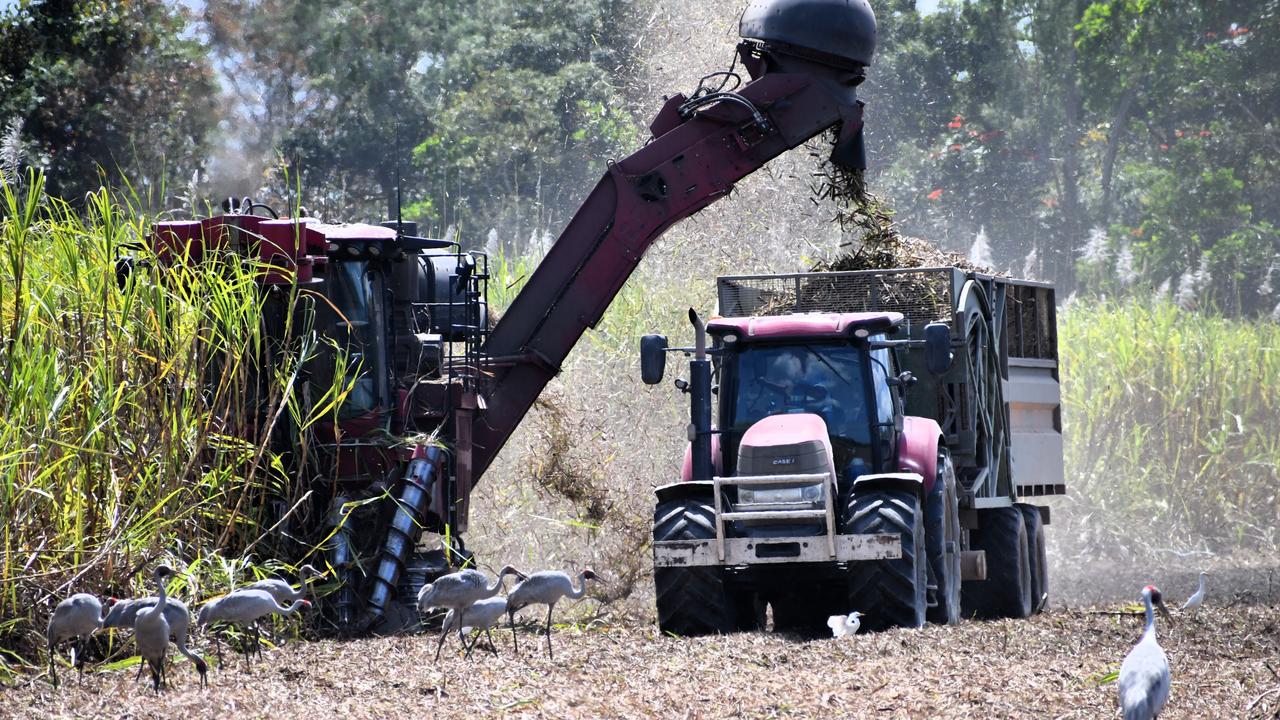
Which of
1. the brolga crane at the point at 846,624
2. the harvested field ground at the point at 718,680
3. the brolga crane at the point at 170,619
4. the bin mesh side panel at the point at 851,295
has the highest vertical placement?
the bin mesh side panel at the point at 851,295

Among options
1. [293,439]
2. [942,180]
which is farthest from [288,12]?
[293,439]

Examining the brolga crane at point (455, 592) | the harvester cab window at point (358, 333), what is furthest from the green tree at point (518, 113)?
the brolga crane at point (455, 592)

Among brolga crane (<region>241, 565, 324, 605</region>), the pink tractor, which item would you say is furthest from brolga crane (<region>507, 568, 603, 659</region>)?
brolga crane (<region>241, 565, 324, 605</region>)

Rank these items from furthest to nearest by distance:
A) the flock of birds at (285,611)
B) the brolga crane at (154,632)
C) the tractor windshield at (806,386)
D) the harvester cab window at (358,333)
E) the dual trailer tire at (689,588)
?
1. the harvester cab window at (358,333)
2. the tractor windshield at (806,386)
3. the dual trailer tire at (689,588)
4. the brolga crane at (154,632)
5. the flock of birds at (285,611)

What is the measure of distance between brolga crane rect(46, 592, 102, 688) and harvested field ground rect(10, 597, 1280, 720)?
10.4 inches

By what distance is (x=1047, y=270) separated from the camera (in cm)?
3681

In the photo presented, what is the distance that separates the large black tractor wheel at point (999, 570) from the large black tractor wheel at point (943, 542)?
1741 millimetres

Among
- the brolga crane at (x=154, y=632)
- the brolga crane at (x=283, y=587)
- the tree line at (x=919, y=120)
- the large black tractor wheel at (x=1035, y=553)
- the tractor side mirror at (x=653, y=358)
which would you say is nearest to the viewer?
the brolga crane at (x=154, y=632)

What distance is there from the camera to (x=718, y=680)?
8.56 metres

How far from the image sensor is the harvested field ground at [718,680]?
25.2 ft

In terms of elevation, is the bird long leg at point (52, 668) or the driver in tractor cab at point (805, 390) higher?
the driver in tractor cab at point (805, 390)

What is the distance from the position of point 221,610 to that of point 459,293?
15.8 feet

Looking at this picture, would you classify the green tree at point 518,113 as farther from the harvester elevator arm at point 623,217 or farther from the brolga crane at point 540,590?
the brolga crane at point 540,590

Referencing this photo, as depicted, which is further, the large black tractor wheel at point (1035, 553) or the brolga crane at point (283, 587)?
the large black tractor wheel at point (1035, 553)
